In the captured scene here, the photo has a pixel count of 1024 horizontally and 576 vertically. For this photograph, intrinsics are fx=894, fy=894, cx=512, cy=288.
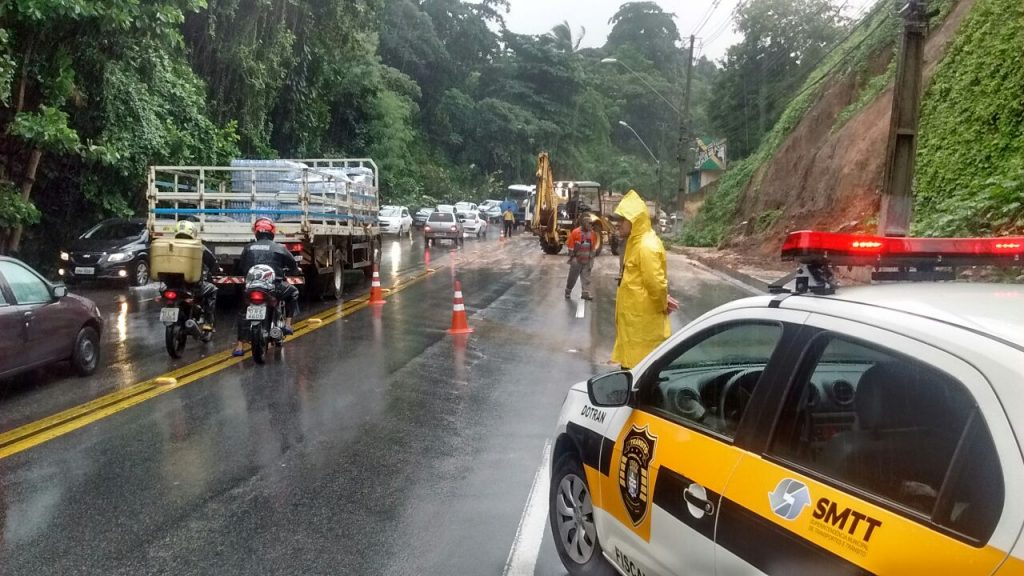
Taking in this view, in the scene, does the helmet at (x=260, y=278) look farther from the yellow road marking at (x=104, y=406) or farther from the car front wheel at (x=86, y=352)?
the car front wheel at (x=86, y=352)

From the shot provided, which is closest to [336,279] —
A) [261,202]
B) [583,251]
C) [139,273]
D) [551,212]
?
[261,202]

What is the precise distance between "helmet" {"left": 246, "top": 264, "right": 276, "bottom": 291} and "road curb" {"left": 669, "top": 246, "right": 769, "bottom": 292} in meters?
9.78

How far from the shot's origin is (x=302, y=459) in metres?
6.49

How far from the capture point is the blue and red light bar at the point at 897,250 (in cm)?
302

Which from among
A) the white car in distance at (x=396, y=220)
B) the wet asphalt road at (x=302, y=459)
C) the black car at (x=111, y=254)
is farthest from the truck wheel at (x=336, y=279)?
the white car in distance at (x=396, y=220)

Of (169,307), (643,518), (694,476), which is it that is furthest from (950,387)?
(169,307)

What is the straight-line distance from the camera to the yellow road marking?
6922 mm

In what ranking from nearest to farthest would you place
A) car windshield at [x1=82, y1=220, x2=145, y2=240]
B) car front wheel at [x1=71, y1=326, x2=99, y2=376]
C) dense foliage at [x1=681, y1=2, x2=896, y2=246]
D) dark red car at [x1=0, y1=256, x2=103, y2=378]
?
dark red car at [x1=0, y1=256, x2=103, y2=378] → car front wheel at [x1=71, y1=326, x2=99, y2=376] → car windshield at [x1=82, y1=220, x2=145, y2=240] → dense foliage at [x1=681, y1=2, x2=896, y2=246]

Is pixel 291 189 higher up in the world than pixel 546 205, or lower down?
higher up

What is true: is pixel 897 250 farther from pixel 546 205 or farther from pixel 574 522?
pixel 546 205

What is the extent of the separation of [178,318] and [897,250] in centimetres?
909

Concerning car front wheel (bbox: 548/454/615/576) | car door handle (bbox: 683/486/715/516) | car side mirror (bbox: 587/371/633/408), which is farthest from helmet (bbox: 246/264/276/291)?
car door handle (bbox: 683/486/715/516)

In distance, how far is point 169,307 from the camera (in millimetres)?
10516

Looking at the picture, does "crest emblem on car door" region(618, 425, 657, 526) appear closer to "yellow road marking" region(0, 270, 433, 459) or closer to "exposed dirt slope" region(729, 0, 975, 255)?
"yellow road marking" region(0, 270, 433, 459)
